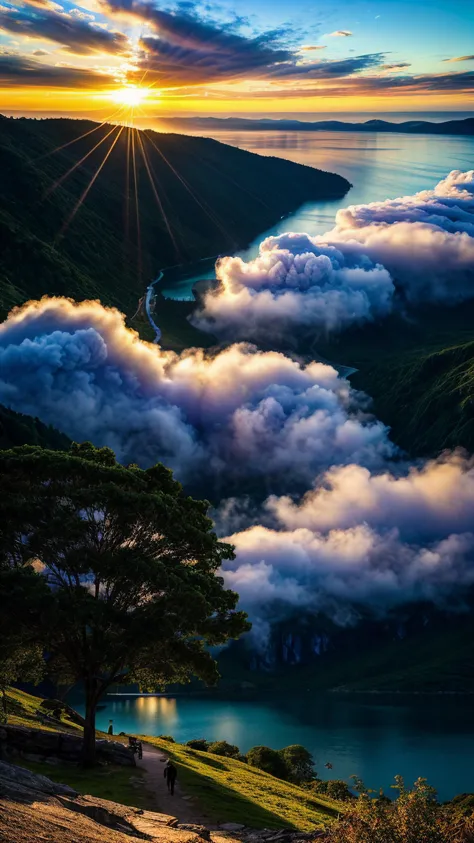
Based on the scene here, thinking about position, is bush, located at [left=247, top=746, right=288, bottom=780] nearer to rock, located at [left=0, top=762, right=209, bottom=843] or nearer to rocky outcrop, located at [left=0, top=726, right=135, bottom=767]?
rocky outcrop, located at [left=0, top=726, right=135, bottom=767]

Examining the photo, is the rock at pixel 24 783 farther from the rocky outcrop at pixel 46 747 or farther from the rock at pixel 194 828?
the rocky outcrop at pixel 46 747

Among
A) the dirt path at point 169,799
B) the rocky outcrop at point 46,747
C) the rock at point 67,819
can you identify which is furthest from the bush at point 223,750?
the rock at point 67,819

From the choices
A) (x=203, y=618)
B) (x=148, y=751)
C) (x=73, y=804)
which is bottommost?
(x=148, y=751)

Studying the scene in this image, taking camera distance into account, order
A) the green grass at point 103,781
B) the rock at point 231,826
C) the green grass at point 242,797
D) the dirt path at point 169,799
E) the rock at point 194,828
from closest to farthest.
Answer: the rock at point 194,828 < the rock at point 231,826 < the green grass at point 103,781 < the dirt path at point 169,799 < the green grass at point 242,797

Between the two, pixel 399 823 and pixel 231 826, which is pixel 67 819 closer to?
pixel 399 823

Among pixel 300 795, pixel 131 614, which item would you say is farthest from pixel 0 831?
pixel 300 795

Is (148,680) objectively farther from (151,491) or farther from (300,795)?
(300,795)
